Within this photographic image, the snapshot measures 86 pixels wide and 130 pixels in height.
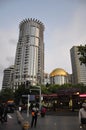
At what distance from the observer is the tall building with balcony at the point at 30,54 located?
136750mm

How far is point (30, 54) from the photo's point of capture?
5551 inches

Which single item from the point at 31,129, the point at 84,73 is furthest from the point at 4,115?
the point at 84,73

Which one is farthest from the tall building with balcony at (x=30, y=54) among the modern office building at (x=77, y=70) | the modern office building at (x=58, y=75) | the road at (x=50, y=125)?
the road at (x=50, y=125)

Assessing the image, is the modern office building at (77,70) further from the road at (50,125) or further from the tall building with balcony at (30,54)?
the road at (50,125)

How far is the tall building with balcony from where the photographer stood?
136750 mm

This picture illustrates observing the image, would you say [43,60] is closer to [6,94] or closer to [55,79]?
[55,79]

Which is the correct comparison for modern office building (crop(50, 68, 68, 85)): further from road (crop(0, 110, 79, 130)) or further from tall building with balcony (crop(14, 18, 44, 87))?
road (crop(0, 110, 79, 130))

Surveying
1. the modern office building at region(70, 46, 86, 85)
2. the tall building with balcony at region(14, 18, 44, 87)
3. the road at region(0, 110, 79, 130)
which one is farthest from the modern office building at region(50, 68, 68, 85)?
the road at region(0, 110, 79, 130)

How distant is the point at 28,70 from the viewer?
136750mm

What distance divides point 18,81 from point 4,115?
119 metres

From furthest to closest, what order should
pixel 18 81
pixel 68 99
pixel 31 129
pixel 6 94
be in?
pixel 18 81 < pixel 6 94 < pixel 68 99 < pixel 31 129

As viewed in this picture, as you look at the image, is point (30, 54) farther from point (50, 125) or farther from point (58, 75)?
point (50, 125)

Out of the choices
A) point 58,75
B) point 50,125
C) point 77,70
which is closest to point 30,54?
point 58,75

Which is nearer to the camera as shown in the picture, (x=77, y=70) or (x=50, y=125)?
(x=50, y=125)
